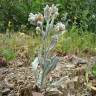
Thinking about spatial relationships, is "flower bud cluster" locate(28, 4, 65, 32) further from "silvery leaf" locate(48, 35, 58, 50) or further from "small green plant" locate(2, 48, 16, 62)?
"small green plant" locate(2, 48, 16, 62)

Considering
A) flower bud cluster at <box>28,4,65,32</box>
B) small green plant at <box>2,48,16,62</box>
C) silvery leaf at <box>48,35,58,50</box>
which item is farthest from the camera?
small green plant at <box>2,48,16,62</box>

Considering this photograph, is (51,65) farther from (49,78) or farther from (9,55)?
(9,55)

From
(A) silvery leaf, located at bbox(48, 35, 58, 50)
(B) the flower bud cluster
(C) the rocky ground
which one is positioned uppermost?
(B) the flower bud cluster

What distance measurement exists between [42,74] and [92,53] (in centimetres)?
217

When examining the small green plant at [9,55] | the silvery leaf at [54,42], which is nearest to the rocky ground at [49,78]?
the small green plant at [9,55]

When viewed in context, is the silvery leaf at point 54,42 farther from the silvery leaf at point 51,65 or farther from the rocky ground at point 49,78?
the rocky ground at point 49,78

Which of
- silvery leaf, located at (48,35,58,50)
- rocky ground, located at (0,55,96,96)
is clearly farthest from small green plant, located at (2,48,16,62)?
silvery leaf, located at (48,35,58,50)

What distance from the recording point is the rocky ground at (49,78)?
425 cm

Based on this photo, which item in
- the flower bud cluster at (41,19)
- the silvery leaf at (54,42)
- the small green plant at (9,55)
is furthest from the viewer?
the small green plant at (9,55)

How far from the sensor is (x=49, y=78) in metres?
4.63

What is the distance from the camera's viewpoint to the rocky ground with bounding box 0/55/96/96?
4250 mm

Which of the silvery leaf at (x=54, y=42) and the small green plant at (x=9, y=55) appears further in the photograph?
the small green plant at (x=9, y=55)

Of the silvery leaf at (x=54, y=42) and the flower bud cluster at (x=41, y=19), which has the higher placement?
the flower bud cluster at (x=41, y=19)

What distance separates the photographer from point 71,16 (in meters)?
9.48
